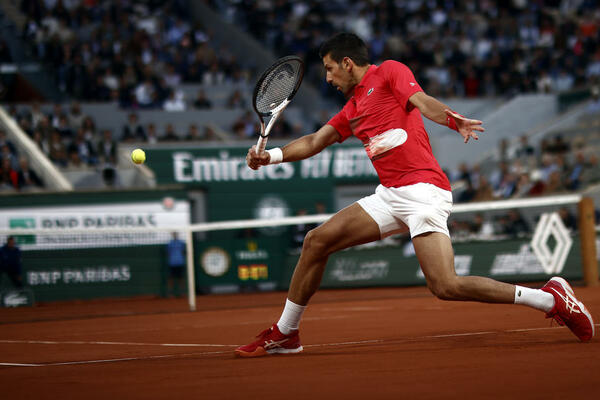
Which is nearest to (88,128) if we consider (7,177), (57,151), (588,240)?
(57,151)

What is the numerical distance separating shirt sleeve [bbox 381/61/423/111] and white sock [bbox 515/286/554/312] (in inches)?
58.6

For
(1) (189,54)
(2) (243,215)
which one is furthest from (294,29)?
(2) (243,215)

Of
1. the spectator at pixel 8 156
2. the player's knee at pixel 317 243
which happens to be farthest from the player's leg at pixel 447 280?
the spectator at pixel 8 156

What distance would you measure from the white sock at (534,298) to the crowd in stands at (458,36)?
60.8 ft

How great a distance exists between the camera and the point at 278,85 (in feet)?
21.9

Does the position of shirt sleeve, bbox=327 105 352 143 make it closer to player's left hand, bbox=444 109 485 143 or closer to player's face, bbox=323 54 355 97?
player's face, bbox=323 54 355 97

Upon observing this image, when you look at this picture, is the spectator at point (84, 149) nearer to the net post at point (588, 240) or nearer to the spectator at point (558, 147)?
the net post at point (588, 240)

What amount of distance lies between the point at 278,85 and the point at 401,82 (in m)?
1.08

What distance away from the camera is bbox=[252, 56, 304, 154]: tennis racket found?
6488mm

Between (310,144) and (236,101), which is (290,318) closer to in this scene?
(310,144)

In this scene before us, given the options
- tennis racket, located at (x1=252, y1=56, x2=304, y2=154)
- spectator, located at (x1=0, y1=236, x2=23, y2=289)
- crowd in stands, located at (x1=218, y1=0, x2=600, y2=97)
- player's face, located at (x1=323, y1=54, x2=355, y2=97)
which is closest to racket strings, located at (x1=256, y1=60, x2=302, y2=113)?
tennis racket, located at (x1=252, y1=56, x2=304, y2=154)

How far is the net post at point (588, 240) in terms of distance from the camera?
12914 mm

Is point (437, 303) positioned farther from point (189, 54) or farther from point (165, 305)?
point (189, 54)

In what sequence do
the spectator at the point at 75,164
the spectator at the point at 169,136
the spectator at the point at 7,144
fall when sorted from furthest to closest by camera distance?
the spectator at the point at 169,136 < the spectator at the point at 75,164 < the spectator at the point at 7,144
